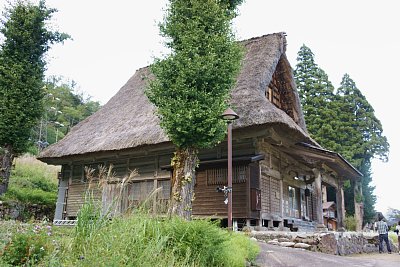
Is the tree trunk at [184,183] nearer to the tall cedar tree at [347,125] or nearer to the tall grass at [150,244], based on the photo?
the tall grass at [150,244]

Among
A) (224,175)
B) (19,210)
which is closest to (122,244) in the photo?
(224,175)

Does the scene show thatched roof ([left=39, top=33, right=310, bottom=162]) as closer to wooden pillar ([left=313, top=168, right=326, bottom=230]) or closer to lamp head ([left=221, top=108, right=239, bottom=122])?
wooden pillar ([left=313, top=168, right=326, bottom=230])

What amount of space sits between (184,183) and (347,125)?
21.8 meters

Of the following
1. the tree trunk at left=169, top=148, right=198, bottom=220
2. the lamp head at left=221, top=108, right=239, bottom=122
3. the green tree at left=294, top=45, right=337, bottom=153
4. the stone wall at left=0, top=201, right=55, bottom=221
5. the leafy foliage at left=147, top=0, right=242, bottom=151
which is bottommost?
the stone wall at left=0, top=201, right=55, bottom=221

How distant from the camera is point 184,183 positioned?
8.76 meters

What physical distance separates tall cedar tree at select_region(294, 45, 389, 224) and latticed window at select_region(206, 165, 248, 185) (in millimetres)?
16134

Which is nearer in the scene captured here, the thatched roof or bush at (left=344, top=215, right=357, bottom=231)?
the thatched roof

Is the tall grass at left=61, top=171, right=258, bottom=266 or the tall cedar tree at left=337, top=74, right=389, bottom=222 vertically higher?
the tall cedar tree at left=337, top=74, right=389, bottom=222

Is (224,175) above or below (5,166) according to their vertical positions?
below

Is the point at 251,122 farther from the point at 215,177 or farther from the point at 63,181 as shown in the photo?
the point at 63,181

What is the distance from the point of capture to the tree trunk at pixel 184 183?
8555mm

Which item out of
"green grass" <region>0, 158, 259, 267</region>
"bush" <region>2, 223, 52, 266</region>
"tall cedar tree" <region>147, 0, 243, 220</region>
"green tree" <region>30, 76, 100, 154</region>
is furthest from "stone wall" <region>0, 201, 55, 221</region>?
"green tree" <region>30, 76, 100, 154</region>

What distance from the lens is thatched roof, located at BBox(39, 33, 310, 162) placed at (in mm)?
11875

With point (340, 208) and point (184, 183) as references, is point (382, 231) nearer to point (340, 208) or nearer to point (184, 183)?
point (340, 208)
